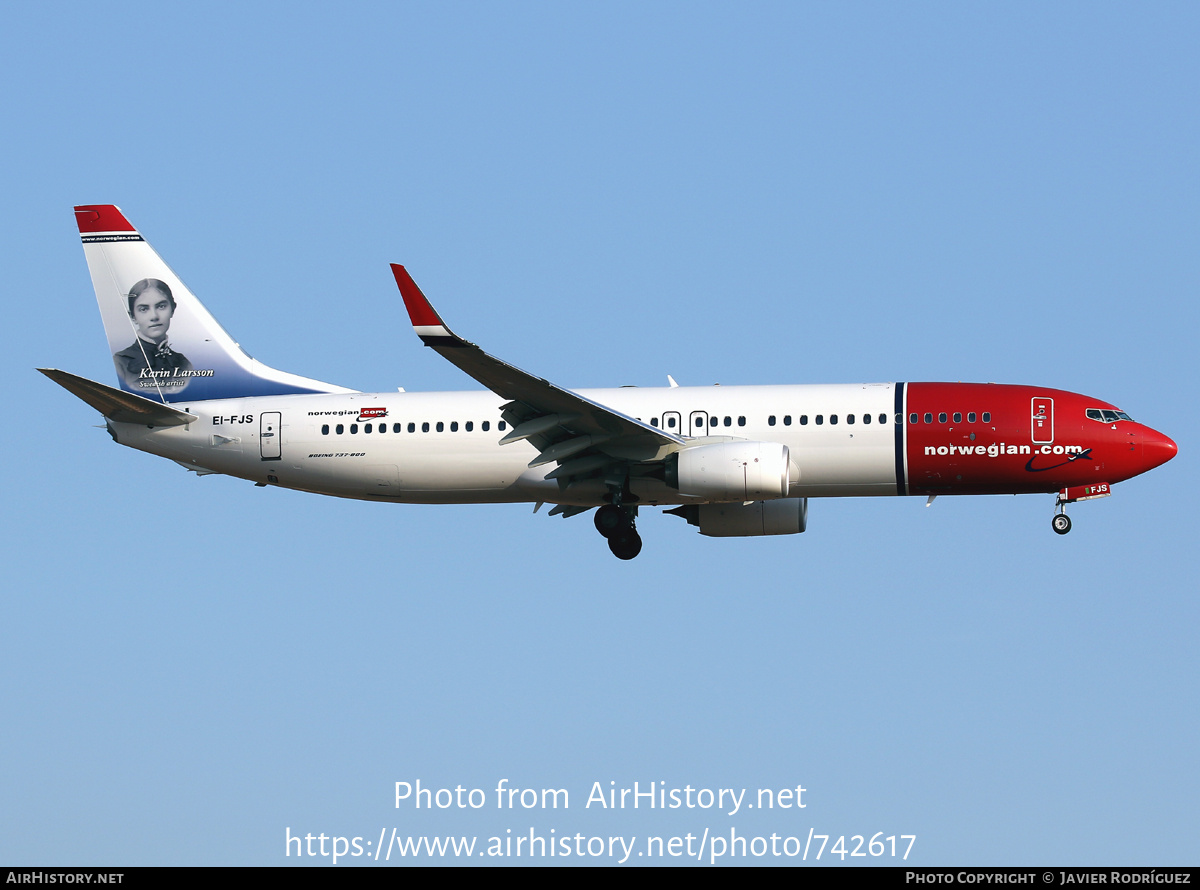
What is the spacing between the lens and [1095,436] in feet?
124

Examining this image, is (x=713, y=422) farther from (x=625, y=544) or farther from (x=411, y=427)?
(x=411, y=427)

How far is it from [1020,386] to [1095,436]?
2211mm

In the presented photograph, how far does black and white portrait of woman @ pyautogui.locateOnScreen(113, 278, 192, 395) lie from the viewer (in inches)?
1678

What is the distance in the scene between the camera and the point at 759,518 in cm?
4038

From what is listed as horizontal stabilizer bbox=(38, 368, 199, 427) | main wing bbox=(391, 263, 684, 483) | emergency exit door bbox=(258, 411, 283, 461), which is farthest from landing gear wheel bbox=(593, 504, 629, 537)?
horizontal stabilizer bbox=(38, 368, 199, 427)

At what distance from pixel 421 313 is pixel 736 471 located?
843 centimetres

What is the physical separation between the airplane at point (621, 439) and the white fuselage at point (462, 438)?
0.04m

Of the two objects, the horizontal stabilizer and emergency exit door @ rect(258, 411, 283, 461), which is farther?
emergency exit door @ rect(258, 411, 283, 461)

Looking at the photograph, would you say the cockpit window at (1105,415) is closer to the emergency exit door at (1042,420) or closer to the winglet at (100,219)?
the emergency exit door at (1042,420)

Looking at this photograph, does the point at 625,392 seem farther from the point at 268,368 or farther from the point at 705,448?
the point at 268,368

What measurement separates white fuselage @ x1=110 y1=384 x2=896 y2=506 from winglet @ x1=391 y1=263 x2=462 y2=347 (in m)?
5.28

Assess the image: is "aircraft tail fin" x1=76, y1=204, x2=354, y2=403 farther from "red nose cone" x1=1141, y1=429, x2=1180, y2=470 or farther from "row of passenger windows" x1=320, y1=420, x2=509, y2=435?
"red nose cone" x1=1141, y1=429, x2=1180, y2=470

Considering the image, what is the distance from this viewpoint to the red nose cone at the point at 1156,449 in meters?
37.8

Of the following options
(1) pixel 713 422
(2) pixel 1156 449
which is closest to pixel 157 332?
(1) pixel 713 422
